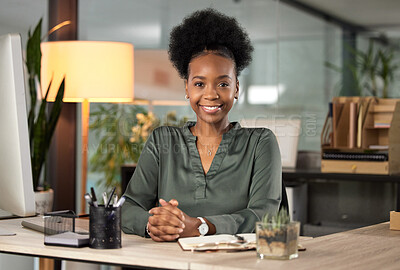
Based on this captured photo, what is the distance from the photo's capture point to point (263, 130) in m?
2.10

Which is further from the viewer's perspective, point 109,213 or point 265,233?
point 109,213

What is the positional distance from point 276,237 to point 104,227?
416 millimetres

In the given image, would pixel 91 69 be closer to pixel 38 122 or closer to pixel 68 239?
pixel 38 122

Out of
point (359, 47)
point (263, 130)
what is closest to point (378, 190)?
point (359, 47)

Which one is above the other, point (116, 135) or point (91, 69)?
point (91, 69)

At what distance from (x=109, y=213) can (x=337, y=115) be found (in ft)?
8.20

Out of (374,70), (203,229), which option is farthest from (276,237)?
(374,70)

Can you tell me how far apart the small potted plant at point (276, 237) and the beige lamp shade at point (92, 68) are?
9.14ft

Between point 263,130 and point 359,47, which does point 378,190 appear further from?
point 263,130

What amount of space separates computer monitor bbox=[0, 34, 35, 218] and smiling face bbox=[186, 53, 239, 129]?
0.57m

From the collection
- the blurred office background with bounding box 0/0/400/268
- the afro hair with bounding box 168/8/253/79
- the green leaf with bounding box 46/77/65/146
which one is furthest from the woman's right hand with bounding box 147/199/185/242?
the blurred office background with bounding box 0/0/400/268

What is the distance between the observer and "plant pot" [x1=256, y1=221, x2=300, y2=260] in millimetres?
1416

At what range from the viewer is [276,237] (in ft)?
4.68

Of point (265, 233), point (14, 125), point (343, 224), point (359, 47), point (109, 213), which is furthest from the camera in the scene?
point (359, 47)
